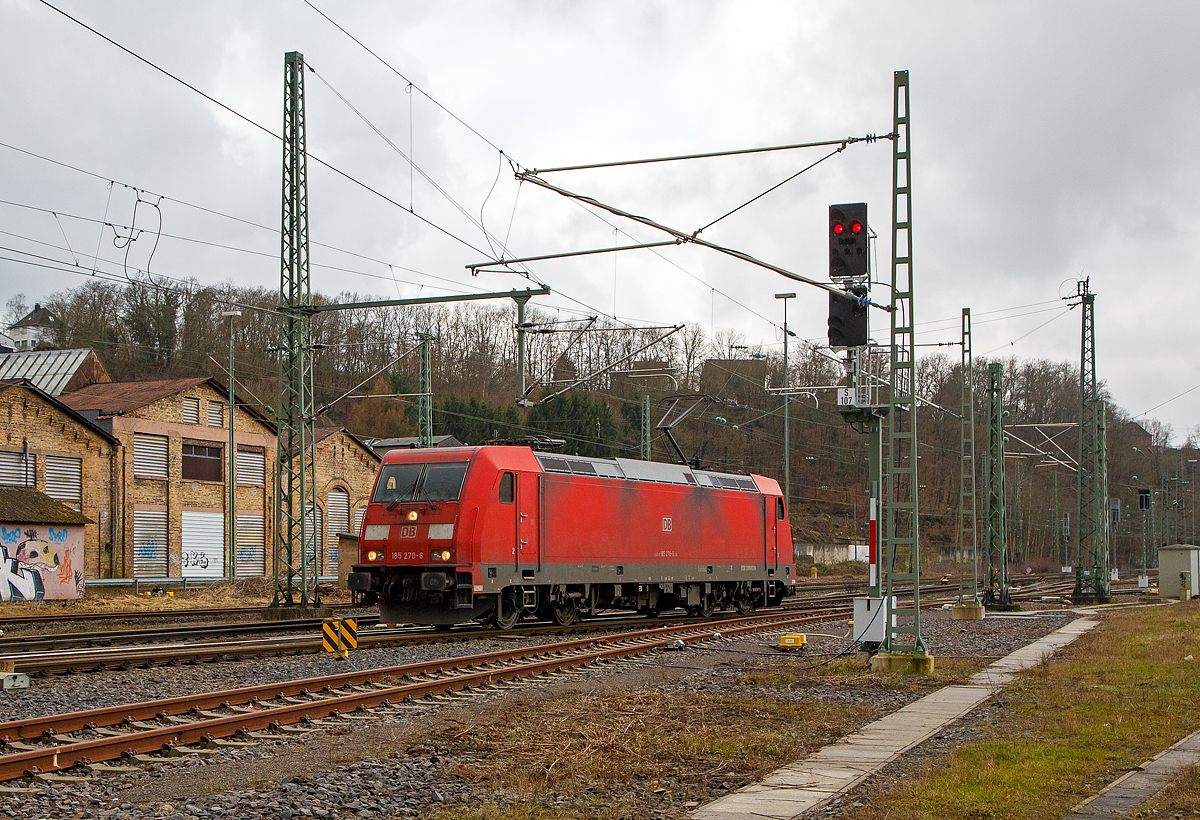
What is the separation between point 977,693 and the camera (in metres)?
12.8

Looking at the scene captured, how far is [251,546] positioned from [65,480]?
948 cm

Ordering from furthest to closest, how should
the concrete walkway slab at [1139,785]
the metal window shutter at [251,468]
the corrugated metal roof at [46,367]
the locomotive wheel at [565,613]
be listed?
the corrugated metal roof at [46,367] < the metal window shutter at [251,468] < the locomotive wheel at [565,613] < the concrete walkway slab at [1139,785]

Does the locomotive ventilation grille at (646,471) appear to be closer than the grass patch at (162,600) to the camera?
Yes

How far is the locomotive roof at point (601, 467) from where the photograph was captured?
20.0m

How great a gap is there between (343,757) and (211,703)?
2.64m

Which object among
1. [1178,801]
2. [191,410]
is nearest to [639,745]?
[1178,801]

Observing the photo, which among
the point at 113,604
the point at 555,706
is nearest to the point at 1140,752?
the point at 555,706

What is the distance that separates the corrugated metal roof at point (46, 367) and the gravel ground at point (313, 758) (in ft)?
126

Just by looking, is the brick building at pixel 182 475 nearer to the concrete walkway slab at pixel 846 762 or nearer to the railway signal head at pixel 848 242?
the railway signal head at pixel 848 242

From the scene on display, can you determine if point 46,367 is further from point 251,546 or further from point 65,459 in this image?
point 65,459

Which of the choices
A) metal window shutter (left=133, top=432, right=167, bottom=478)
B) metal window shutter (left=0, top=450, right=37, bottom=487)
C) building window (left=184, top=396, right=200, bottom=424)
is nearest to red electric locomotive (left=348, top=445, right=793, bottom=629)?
metal window shutter (left=0, top=450, right=37, bottom=487)

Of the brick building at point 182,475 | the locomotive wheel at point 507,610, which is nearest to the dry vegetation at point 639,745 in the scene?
the locomotive wheel at point 507,610

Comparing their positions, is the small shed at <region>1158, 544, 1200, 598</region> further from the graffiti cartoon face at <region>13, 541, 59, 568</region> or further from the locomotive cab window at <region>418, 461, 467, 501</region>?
the graffiti cartoon face at <region>13, 541, 59, 568</region>

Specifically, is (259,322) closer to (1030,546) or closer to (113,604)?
(113,604)
